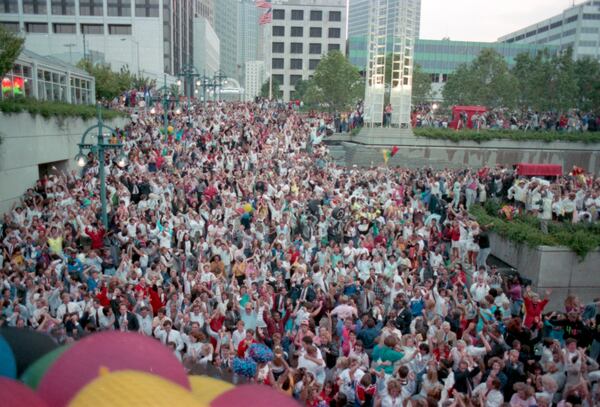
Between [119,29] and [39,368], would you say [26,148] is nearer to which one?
[39,368]

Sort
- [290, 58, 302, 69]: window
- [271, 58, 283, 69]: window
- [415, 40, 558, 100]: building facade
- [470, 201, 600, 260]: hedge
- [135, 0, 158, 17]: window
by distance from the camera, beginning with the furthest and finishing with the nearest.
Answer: [415, 40, 558, 100]: building facade, [271, 58, 283, 69]: window, [290, 58, 302, 69]: window, [135, 0, 158, 17]: window, [470, 201, 600, 260]: hedge

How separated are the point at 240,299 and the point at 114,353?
7838mm

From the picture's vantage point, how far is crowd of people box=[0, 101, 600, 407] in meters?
7.41

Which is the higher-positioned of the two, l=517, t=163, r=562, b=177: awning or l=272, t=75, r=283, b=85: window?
l=272, t=75, r=283, b=85: window

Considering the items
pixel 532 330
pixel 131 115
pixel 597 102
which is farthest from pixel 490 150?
pixel 532 330

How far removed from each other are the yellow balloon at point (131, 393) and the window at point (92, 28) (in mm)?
79367

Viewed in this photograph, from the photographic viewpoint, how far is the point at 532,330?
10.3m

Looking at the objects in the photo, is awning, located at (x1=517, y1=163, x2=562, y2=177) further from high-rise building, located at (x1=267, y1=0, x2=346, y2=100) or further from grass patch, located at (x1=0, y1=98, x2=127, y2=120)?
high-rise building, located at (x1=267, y1=0, x2=346, y2=100)

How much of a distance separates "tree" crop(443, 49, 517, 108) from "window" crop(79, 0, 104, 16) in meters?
51.4

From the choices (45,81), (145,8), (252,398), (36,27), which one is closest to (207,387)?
(252,398)

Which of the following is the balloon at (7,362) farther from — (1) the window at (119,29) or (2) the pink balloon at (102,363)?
(1) the window at (119,29)

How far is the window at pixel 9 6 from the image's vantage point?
71000 mm

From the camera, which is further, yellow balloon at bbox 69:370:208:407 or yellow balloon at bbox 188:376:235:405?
yellow balloon at bbox 188:376:235:405

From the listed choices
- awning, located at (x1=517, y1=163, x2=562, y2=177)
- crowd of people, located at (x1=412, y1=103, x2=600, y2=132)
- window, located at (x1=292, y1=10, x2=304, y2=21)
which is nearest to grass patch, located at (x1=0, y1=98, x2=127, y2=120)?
awning, located at (x1=517, y1=163, x2=562, y2=177)
